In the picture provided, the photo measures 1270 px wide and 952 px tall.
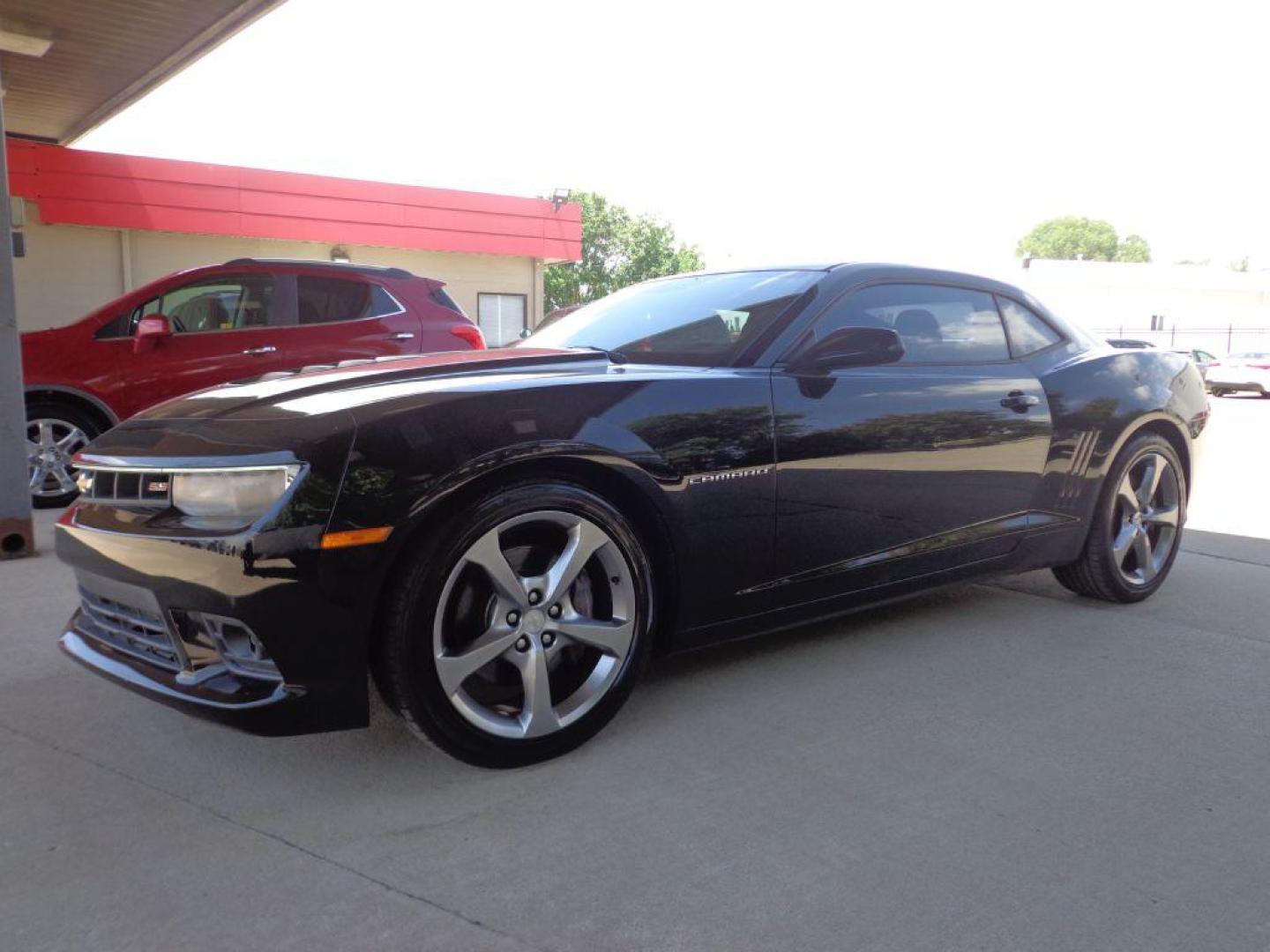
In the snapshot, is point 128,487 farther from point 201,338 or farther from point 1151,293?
point 1151,293

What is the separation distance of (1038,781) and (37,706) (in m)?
3.01

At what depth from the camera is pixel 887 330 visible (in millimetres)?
3453

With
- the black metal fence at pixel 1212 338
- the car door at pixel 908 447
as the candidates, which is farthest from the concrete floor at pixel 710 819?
the black metal fence at pixel 1212 338

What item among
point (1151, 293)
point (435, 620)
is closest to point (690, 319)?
point (435, 620)

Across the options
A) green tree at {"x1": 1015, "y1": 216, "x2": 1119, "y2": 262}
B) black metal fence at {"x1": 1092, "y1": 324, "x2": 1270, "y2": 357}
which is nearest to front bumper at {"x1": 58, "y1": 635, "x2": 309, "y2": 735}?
black metal fence at {"x1": 1092, "y1": 324, "x2": 1270, "y2": 357}

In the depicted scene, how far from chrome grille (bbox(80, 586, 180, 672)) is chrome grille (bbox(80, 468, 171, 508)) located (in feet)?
0.88

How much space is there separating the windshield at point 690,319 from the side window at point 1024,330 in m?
1.03

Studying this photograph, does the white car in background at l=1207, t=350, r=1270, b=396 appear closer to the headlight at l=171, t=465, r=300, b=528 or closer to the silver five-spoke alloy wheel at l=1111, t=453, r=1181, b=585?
the silver five-spoke alloy wheel at l=1111, t=453, r=1181, b=585

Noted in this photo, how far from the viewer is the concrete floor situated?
214 centimetres

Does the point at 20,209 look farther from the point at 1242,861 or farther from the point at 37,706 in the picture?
the point at 1242,861

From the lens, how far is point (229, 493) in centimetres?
255

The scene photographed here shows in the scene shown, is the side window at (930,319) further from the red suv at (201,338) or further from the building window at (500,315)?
the building window at (500,315)

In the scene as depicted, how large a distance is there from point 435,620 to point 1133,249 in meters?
123

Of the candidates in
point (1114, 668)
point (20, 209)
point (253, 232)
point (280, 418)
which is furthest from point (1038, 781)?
point (253, 232)
